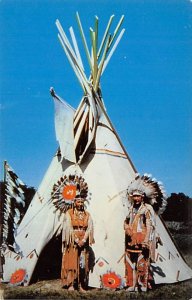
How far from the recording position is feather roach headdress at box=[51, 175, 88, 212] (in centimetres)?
983

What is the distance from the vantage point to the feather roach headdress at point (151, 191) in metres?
9.69

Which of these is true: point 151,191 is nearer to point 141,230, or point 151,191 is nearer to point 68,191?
point 141,230

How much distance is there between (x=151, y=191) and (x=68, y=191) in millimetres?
1037

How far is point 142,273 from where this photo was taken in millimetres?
9586

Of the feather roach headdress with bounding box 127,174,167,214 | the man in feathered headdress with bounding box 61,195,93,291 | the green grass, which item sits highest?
the feather roach headdress with bounding box 127,174,167,214

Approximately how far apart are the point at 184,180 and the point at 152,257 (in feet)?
3.41

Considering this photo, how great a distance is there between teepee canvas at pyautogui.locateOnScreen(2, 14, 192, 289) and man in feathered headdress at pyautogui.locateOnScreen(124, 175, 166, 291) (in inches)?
4.2

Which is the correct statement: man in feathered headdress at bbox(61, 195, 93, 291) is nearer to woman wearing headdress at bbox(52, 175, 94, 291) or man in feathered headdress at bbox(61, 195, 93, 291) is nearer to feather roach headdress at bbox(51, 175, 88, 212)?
woman wearing headdress at bbox(52, 175, 94, 291)

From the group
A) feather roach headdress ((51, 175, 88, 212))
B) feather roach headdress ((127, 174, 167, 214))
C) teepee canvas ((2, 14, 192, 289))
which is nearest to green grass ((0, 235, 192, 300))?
teepee canvas ((2, 14, 192, 289))

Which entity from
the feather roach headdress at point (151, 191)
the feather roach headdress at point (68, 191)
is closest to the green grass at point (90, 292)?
the feather roach headdress at point (151, 191)

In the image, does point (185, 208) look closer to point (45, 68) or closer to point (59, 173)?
point (59, 173)

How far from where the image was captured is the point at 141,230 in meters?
9.62

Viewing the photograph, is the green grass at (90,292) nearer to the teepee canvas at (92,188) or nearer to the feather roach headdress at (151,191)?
the teepee canvas at (92,188)

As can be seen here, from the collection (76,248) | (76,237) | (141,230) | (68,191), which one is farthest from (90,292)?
(68,191)
